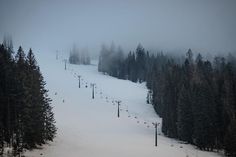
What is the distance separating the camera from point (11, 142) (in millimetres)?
47531

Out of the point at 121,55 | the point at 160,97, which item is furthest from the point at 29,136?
the point at 121,55

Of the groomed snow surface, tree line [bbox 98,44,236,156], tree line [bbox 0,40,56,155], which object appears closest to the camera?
tree line [bbox 0,40,56,155]

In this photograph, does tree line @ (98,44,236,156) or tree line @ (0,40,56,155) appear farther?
tree line @ (98,44,236,156)

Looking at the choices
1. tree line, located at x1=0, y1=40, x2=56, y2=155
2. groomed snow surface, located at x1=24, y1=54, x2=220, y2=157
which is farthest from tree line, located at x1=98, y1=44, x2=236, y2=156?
tree line, located at x1=0, y1=40, x2=56, y2=155

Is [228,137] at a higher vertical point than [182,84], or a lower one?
lower

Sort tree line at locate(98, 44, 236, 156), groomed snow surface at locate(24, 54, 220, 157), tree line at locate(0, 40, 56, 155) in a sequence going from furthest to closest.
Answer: tree line at locate(98, 44, 236, 156) < groomed snow surface at locate(24, 54, 220, 157) < tree line at locate(0, 40, 56, 155)

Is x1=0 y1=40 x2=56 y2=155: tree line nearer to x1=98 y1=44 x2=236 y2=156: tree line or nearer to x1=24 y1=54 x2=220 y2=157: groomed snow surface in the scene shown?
x1=24 y1=54 x2=220 y2=157: groomed snow surface

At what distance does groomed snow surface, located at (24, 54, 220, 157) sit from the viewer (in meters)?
57.2

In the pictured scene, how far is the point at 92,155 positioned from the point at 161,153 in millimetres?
12995

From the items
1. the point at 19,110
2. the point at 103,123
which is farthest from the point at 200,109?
the point at 19,110

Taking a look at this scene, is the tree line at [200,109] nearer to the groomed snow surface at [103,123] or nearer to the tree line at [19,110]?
the groomed snow surface at [103,123]

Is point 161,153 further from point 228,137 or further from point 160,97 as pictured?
point 160,97

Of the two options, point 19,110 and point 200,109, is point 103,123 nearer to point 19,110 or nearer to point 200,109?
point 200,109

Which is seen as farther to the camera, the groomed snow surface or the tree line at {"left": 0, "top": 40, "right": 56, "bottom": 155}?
the groomed snow surface
